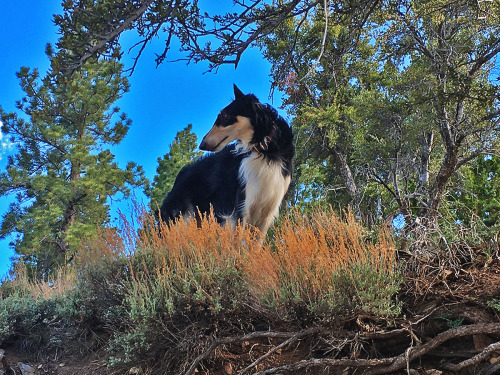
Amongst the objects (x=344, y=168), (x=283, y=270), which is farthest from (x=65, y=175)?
(x=283, y=270)

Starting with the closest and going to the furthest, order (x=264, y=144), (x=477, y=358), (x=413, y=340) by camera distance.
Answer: (x=477, y=358)
(x=413, y=340)
(x=264, y=144)

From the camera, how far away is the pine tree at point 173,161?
64.5ft

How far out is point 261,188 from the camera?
6.41 m

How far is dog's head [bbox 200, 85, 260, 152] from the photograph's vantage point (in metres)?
6.30

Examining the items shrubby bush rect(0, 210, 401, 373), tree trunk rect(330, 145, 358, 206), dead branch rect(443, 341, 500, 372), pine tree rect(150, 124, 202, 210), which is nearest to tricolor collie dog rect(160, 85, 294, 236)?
shrubby bush rect(0, 210, 401, 373)

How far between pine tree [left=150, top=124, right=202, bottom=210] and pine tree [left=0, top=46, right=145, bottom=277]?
2.23m

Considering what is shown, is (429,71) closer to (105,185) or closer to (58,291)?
(58,291)

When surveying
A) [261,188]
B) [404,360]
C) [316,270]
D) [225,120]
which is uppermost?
[225,120]

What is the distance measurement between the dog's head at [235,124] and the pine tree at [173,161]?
13115mm

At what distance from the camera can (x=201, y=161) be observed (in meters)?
7.99

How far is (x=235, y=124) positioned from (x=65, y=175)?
16.5m

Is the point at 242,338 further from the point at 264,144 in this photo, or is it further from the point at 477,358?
the point at 264,144

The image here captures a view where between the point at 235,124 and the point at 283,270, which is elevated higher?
the point at 235,124

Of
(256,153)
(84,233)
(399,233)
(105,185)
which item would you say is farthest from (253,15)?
(105,185)
